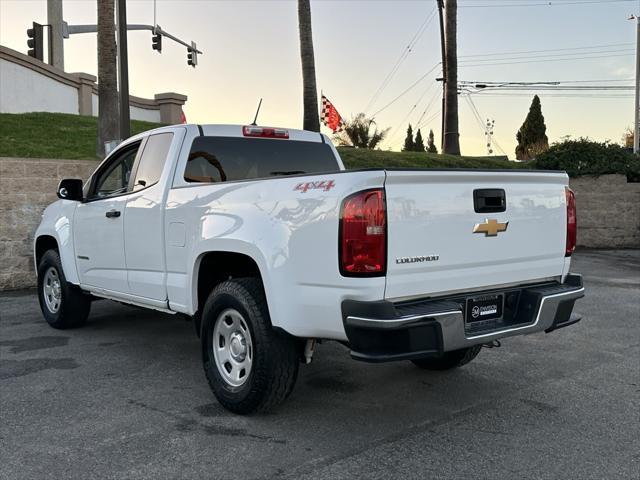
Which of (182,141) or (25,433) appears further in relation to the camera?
(182,141)

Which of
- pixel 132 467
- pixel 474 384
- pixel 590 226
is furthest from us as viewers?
pixel 590 226

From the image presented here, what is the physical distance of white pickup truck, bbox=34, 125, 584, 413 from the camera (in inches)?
140

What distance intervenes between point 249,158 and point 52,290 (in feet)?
10.3

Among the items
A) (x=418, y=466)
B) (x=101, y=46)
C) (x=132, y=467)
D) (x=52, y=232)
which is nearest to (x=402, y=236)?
(x=418, y=466)

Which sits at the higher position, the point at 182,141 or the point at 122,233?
the point at 182,141

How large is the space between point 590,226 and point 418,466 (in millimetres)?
14670

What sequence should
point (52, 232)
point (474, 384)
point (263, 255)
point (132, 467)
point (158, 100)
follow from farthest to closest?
1. point (158, 100)
2. point (52, 232)
3. point (474, 384)
4. point (263, 255)
5. point (132, 467)

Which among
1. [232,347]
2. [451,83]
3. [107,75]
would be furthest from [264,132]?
[451,83]

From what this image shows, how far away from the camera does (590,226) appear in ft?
54.7

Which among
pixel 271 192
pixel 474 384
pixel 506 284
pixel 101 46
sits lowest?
pixel 474 384

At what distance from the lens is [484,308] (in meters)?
4.08

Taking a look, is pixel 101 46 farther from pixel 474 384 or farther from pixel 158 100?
pixel 158 100

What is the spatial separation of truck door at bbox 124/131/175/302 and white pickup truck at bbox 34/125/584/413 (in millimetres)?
16

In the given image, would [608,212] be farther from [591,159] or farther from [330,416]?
[330,416]
